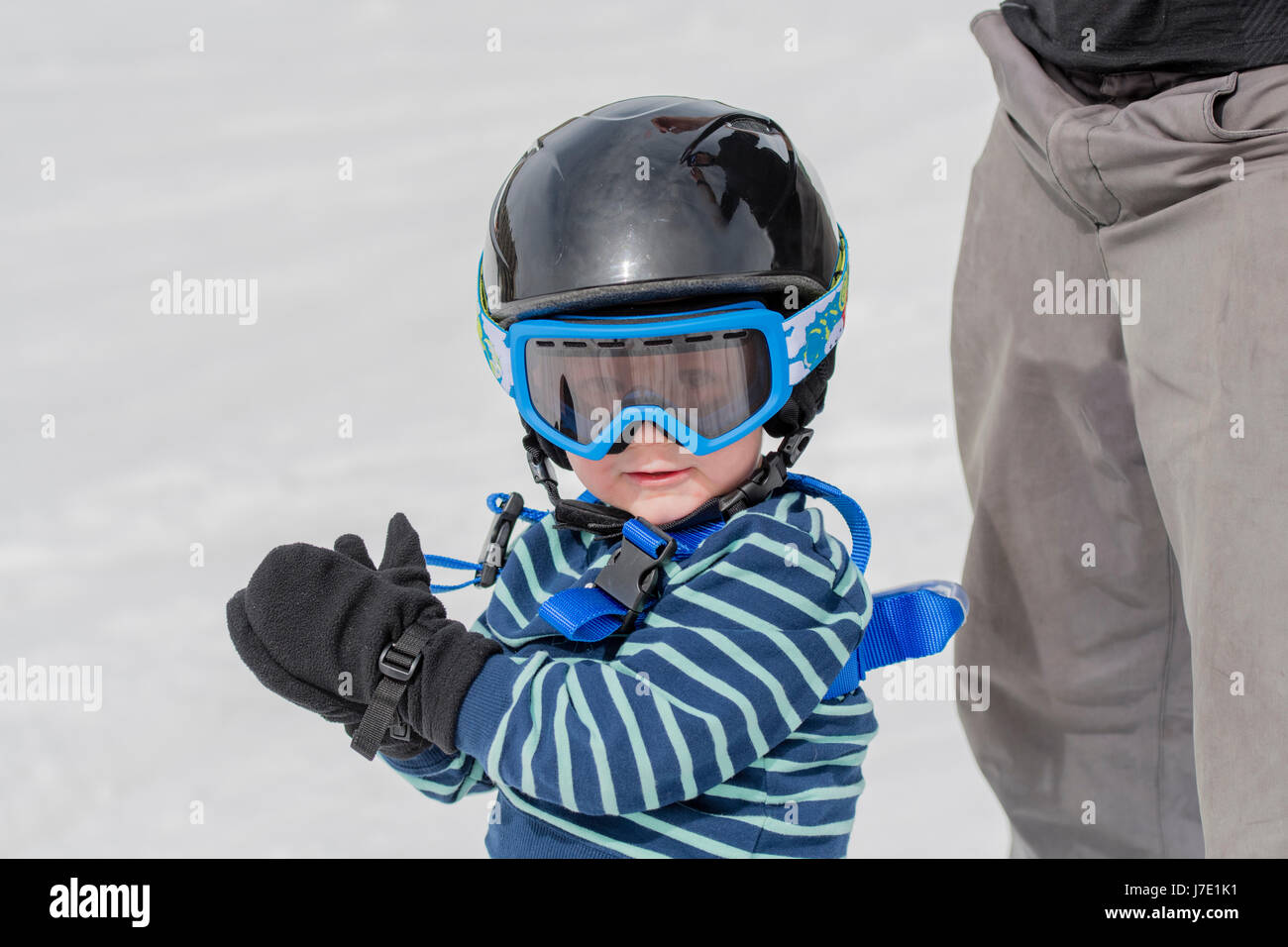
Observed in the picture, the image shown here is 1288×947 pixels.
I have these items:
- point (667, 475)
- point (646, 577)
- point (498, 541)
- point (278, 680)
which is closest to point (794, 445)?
point (667, 475)

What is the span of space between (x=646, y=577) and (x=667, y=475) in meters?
0.16

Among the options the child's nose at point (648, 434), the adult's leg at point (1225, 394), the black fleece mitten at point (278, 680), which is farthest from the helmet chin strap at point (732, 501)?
the adult's leg at point (1225, 394)

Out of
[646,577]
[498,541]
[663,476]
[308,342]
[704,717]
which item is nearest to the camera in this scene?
[704,717]

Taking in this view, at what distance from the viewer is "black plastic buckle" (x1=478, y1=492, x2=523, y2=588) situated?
1.81 meters

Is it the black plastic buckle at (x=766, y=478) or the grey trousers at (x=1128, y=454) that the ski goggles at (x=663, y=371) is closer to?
the black plastic buckle at (x=766, y=478)

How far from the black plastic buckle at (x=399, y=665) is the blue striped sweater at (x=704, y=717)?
0.25 feet

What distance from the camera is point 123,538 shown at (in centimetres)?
335

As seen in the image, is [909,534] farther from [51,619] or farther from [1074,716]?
[51,619]

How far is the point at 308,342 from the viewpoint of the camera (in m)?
3.92

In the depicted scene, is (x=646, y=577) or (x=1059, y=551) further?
(x=1059, y=551)

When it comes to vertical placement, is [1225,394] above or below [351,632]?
above

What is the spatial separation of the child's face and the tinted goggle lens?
0.05m

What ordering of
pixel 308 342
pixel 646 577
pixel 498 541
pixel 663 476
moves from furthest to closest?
pixel 308 342
pixel 498 541
pixel 663 476
pixel 646 577

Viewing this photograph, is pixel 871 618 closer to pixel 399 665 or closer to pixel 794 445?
pixel 794 445
